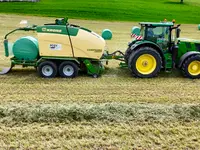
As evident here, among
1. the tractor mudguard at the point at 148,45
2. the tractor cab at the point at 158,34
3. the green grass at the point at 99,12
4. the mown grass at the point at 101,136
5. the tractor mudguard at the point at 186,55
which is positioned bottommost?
the mown grass at the point at 101,136

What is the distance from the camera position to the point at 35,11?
30.6 metres

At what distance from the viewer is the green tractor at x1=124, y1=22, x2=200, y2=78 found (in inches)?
347

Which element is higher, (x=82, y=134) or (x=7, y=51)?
(x=7, y=51)

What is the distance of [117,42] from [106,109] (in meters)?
10.3

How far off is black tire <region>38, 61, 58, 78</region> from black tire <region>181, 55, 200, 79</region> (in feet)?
12.1

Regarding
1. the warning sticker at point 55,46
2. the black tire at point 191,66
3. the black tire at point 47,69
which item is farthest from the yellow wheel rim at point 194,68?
the black tire at point 47,69

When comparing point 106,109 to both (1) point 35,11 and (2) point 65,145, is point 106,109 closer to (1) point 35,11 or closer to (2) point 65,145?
(2) point 65,145

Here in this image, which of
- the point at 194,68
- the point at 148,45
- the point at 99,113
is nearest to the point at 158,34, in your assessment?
the point at 148,45

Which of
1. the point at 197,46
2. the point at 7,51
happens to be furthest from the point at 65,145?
the point at 197,46

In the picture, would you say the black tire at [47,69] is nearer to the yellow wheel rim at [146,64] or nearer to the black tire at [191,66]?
the yellow wheel rim at [146,64]

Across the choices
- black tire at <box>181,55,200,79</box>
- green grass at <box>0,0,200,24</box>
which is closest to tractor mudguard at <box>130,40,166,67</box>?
black tire at <box>181,55,200,79</box>

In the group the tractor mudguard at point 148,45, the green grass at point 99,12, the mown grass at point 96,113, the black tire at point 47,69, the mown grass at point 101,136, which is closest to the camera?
the mown grass at point 101,136

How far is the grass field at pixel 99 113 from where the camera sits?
17.1ft

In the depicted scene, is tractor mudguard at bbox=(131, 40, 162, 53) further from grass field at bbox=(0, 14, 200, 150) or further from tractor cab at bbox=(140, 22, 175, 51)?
grass field at bbox=(0, 14, 200, 150)
